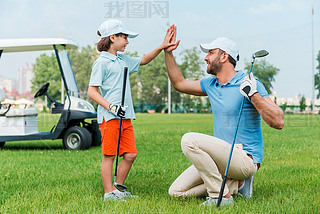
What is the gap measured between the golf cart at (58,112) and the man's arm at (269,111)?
15.2ft

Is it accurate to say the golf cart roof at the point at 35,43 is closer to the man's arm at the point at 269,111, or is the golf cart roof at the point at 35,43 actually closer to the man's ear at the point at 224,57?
the man's ear at the point at 224,57

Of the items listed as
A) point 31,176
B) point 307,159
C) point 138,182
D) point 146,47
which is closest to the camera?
point 138,182

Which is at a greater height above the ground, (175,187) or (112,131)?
(112,131)

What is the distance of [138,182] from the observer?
414 centimetres

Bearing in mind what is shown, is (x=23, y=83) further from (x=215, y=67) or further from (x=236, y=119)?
(x=236, y=119)

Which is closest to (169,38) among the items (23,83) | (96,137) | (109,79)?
(109,79)

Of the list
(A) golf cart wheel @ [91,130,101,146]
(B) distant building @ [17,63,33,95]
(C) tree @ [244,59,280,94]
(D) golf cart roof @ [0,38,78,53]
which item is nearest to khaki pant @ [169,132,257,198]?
(A) golf cart wheel @ [91,130,101,146]

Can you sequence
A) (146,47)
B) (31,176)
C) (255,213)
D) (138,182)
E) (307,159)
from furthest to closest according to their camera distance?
(307,159) → (146,47) → (31,176) → (138,182) → (255,213)

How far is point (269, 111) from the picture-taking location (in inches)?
115

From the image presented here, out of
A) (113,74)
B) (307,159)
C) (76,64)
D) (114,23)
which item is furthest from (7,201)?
(76,64)

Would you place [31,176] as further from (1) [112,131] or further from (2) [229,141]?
(2) [229,141]

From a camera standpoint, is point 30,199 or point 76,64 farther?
point 76,64

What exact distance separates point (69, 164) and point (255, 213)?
3.10 m

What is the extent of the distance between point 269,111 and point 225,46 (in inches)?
28.0
